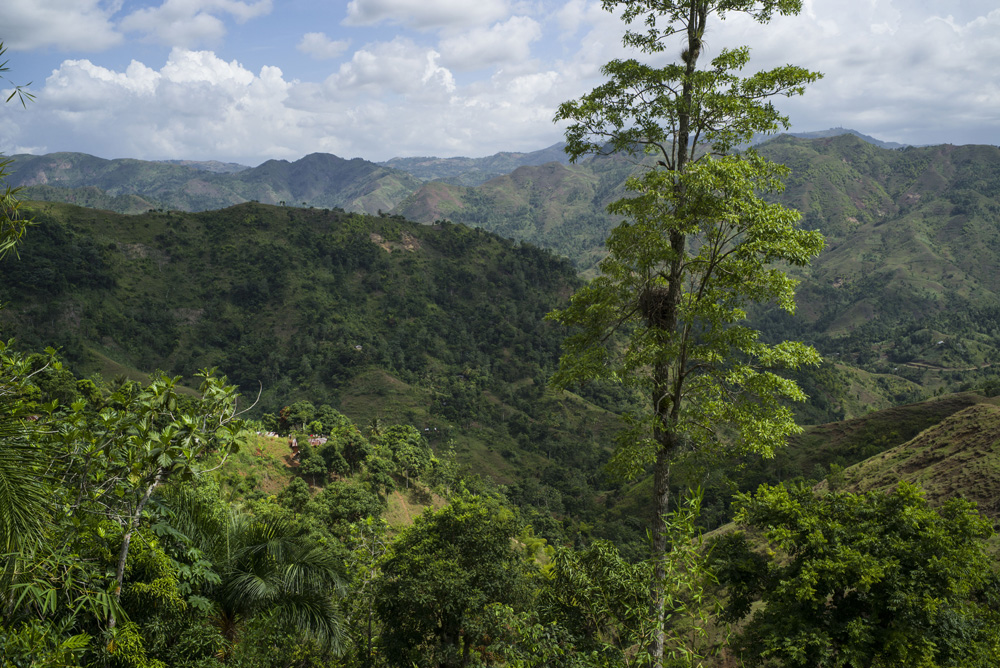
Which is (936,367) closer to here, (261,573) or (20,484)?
(261,573)

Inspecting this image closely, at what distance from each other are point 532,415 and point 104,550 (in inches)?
2832

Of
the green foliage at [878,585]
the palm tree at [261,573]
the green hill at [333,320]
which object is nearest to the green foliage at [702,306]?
the green foliage at [878,585]

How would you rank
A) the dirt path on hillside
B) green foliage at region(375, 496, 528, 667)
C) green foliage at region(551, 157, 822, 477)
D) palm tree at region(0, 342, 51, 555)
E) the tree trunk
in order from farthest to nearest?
the dirt path on hillside → green foliage at region(375, 496, 528, 667) → green foliage at region(551, 157, 822, 477) → the tree trunk → palm tree at region(0, 342, 51, 555)

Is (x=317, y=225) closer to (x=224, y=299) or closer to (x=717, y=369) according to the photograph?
(x=224, y=299)

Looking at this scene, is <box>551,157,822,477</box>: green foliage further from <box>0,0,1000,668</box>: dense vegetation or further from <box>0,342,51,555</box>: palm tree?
<box>0,342,51,555</box>: palm tree

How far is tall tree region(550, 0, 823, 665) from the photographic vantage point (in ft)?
21.1

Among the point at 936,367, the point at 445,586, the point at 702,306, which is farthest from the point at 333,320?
the point at 936,367

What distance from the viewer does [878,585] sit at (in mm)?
8297

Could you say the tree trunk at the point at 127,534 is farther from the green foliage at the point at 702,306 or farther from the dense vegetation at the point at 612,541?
the green foliage at the point at 702,306

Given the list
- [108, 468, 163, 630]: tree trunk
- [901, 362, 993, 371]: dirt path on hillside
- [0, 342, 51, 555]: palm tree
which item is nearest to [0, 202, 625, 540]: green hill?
[108, 468, 163, 630]: tree trunk

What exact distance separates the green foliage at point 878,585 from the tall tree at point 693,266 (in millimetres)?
3376

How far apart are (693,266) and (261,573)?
7028 mm

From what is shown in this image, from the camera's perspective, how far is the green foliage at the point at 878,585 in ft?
25.3

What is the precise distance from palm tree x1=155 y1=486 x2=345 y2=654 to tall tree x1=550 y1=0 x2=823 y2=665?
4.25 metres
